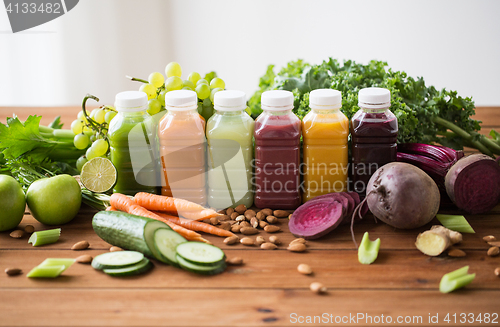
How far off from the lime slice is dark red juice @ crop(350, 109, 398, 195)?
107cm

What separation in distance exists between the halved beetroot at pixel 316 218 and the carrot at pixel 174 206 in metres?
0.35

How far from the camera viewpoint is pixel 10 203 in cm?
183

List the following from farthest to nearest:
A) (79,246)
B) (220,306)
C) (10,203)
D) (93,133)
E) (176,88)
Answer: (93,133) → (176,88) → (10,203) → (79,246) → (220,306)

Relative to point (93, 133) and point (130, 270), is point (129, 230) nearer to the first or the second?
point (130, 270)

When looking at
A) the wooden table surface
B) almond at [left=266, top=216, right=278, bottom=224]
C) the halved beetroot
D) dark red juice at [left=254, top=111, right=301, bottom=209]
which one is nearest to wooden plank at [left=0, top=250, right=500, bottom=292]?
the wooden table surface

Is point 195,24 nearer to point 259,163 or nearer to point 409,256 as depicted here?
point 259,163

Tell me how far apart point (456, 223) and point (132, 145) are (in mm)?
1400

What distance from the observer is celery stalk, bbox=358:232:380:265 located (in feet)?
5.23

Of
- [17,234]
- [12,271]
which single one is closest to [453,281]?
[12,271]

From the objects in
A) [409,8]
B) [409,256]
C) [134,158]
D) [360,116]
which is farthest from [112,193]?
[409,8]

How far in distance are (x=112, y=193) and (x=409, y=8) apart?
282 cm

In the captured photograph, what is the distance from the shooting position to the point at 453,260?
1601mm

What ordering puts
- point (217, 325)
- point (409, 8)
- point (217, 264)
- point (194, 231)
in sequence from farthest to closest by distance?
point (409, 8), point (194, 231), point (217, 264), point (217, 325)

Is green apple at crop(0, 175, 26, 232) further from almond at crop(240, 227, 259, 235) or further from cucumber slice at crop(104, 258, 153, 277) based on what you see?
almond at crop(240, 227, 259, 235)
